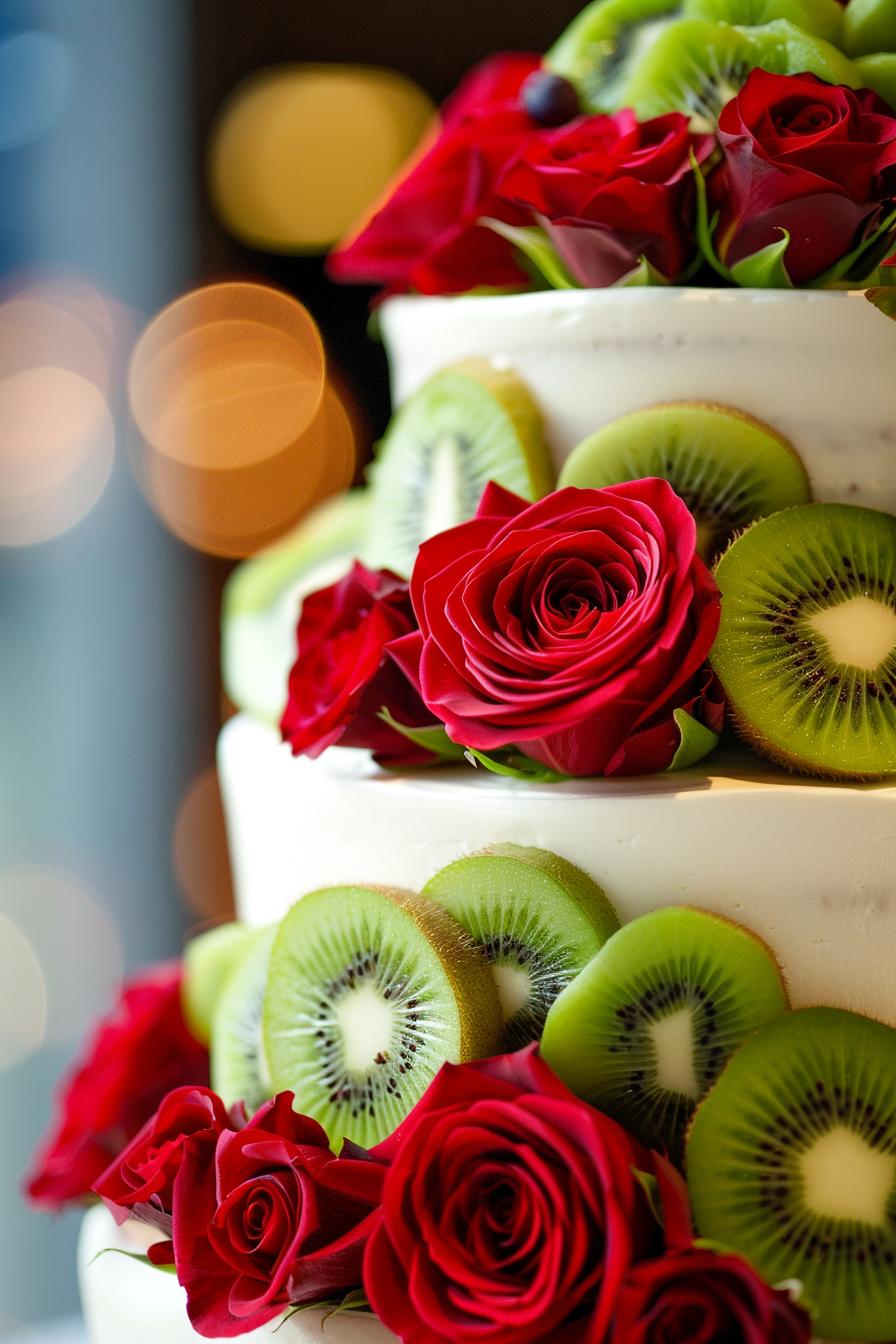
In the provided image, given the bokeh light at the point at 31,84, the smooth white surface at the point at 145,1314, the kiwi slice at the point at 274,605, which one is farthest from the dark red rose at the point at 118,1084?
the bokeh light at the point at 31,84

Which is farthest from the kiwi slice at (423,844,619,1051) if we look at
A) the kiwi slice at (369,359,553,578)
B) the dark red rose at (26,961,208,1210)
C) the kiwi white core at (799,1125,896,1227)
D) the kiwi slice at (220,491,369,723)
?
the dark red rose at (26,961,208,1210)

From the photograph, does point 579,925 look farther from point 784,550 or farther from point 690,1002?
point 784,550

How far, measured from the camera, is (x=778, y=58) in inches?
41.0

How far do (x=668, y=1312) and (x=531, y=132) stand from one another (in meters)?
1.02

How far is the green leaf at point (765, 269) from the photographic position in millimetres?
960

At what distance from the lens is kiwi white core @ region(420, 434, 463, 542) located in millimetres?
1133

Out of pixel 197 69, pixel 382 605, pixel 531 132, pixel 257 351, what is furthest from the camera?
pixel 257 351

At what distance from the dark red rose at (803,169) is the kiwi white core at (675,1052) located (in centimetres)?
62

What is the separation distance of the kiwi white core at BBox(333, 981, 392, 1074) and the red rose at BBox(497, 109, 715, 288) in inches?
25.6

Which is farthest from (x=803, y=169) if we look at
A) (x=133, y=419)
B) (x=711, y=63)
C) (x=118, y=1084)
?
(x=133, y=419)

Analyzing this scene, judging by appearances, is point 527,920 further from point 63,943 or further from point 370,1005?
point 63,943

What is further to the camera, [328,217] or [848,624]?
[328,217]

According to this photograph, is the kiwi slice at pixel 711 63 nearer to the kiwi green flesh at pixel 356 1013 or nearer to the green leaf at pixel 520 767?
the green leaf at pixel 520 767

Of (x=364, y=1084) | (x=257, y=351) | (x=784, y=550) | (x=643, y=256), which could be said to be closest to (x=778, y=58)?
(x=643, y=256)
